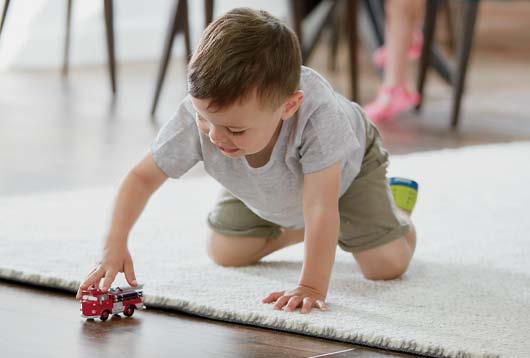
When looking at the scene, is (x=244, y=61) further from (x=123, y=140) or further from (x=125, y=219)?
(x=123, y=140)

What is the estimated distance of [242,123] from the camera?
3.79ft

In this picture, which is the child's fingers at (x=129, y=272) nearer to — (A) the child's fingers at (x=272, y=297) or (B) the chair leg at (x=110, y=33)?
(A) the child's fingers at (x=272, y=297)

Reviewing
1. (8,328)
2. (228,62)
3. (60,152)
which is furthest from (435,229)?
(60,152)

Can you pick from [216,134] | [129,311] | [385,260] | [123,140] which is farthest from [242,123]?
[123,140]

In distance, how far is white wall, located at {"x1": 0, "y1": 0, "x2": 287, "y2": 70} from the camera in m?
3.71

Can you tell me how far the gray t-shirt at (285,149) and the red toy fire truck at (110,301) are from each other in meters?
0.18

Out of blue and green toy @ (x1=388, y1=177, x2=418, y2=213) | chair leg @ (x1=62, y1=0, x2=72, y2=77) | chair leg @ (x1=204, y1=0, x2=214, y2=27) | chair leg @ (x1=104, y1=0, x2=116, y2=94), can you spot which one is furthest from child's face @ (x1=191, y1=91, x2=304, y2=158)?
chair leg @ (x1=62, y1=0, x2=72, y2=77)

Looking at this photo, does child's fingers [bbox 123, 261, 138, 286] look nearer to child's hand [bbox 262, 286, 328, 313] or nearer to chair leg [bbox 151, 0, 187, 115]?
child's hand [bbox 262, 286, 328, 313]

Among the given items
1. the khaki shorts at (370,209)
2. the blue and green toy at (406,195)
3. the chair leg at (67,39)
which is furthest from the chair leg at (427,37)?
the khaki shorts at (370,209)

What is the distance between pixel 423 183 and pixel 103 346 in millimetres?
1083

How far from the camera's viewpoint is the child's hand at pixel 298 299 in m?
1.22

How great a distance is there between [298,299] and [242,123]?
0.74 feet

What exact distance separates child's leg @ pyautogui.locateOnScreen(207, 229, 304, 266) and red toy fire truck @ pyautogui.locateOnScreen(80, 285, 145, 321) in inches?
9.8

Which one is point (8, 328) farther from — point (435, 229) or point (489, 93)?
point (489, 93)
